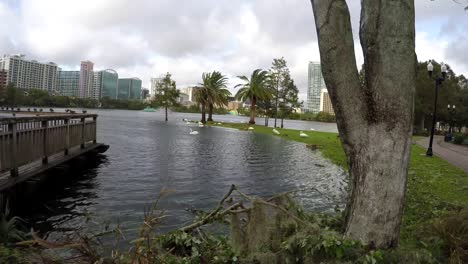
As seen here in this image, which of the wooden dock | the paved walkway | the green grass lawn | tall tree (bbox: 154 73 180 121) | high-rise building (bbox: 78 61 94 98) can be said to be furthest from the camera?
high-rise building (bbox: 78 61 94 98)

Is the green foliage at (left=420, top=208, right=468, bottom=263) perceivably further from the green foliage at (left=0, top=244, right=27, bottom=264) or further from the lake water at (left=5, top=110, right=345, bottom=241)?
the green foliage at (left=0, top=244, right=27, bottom=264)

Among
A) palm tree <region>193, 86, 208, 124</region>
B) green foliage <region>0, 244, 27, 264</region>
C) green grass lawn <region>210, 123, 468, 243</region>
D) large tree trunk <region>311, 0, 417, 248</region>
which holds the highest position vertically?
palm tree <region>193, 86, 208, 124</region>

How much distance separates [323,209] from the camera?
8781mm

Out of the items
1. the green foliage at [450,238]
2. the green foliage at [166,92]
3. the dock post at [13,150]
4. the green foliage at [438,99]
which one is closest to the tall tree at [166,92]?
the green foliage at [166,92]

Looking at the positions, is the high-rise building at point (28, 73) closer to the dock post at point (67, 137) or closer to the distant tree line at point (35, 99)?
the distant tree line at point (35, 99)

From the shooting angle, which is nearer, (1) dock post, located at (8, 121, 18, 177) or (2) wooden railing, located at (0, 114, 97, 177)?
(2) wooden railing, located at (0, 114, 97, 177)

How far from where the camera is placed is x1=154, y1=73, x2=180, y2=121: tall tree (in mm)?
66500

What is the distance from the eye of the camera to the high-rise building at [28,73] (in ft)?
274

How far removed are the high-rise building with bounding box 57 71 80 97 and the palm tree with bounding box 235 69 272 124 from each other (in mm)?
80164

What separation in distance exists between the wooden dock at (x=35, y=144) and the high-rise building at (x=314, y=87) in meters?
111

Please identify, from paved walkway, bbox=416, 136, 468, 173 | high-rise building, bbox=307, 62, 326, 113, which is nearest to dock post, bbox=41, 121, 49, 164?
paved walkway, bbox=416, 136, 468, 173

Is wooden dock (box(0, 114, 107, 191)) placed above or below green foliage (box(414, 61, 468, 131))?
below

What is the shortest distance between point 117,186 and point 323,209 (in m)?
6.16

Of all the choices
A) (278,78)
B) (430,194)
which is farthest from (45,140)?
(278,78)
